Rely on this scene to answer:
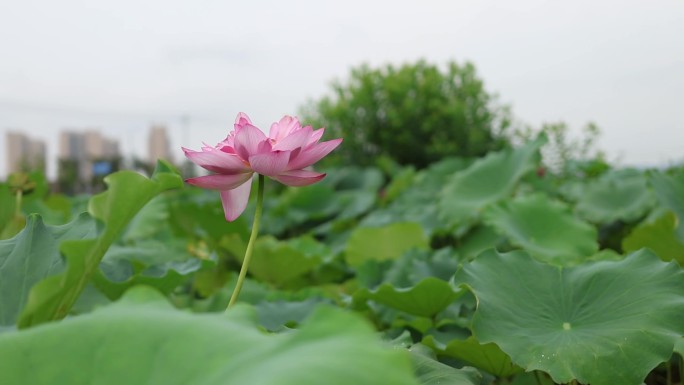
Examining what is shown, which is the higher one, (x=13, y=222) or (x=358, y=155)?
(x=13, y=222)

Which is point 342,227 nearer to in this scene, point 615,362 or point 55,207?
point 55,207

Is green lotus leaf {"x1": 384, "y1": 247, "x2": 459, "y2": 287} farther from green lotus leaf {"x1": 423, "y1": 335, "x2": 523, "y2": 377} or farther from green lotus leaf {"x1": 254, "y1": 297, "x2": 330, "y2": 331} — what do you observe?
green lotus leaf {"x1": 423, "y1": 335, "x2": 523, "y2": 377}

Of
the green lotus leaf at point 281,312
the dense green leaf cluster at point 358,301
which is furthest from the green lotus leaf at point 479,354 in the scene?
the green lotus leaf at point 281,312

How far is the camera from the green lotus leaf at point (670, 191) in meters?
1.54

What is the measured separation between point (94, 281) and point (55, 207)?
4.78ft

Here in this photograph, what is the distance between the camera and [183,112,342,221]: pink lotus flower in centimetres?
61

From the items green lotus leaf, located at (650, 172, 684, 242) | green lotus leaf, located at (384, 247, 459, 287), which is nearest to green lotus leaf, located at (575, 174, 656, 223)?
green lotus leaf, located at (650, 172, 684, 242)

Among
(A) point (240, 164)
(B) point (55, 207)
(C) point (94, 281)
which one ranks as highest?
(A) point (240, 164)

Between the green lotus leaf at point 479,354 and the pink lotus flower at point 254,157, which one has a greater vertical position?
the pink lotus flower at point 254,157

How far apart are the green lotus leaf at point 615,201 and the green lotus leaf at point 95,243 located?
1.74 m

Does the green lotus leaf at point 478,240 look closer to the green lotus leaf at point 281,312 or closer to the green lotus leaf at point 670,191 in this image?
the green lotus leaf at point 670,191

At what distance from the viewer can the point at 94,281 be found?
0.90 meters

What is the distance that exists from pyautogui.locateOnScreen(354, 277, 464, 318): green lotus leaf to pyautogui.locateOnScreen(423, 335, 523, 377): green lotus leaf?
10cm

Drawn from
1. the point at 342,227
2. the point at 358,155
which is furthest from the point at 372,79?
the point at 342,227
